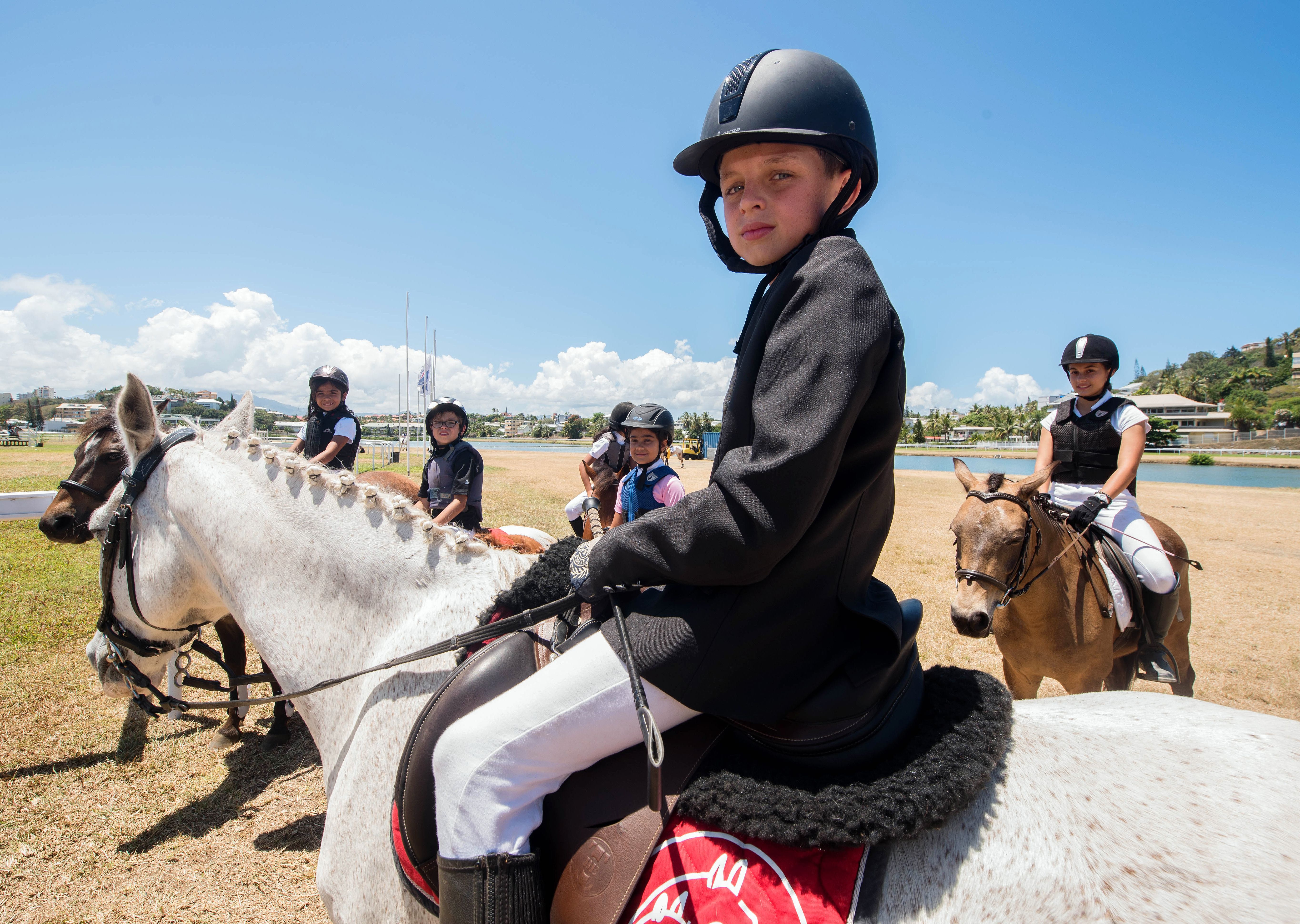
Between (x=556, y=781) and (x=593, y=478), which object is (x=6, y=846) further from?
(x=593, y=478)

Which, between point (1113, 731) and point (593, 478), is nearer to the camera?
point (1113, 731)

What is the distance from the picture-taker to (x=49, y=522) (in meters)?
3.41

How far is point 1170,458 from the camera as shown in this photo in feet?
156

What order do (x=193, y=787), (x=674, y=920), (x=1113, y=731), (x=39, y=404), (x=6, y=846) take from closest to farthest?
(x=674, y=920)
(x=1113, y=731)
(x=6, y=846)
(x=193, y=787)
(x=39, y=404)

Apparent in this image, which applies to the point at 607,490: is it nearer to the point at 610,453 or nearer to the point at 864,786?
the point at 610,453

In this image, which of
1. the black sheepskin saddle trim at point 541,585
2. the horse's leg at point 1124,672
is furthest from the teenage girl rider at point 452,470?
the horse's leg at point 1124,672

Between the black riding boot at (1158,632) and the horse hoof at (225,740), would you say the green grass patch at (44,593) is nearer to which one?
the horse hoof at (225,740)

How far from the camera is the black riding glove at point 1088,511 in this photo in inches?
176

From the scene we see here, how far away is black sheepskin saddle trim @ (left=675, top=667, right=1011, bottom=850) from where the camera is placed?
1.24 m

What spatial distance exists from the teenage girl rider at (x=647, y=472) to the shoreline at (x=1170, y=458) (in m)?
24.9

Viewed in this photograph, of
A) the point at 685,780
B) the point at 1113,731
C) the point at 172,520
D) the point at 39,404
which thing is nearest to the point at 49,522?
the point at 172,520

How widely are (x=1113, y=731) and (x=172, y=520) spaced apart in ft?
11.5

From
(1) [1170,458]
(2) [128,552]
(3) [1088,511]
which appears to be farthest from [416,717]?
(1) [1170,458]

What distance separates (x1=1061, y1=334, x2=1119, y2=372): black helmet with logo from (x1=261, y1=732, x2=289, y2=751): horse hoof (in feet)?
24.8
